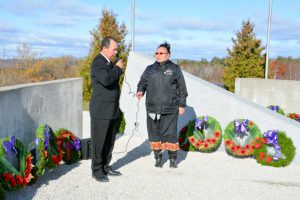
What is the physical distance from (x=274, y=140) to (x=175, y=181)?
1.82 metres

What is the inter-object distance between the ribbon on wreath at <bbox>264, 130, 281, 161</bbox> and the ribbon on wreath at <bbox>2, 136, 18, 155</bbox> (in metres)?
3.56

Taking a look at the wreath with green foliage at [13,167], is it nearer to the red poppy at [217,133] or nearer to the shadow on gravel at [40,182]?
the shadow on gravel at [40,182]

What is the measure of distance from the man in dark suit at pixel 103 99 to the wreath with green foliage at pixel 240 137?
2202mm

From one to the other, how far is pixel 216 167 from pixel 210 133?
2.94 ft

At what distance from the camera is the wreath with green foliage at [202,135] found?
5898 millimetres

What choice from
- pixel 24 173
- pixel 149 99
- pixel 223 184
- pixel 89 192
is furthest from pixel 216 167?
pixel 24 173

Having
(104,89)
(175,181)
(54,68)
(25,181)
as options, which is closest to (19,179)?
(25,181)

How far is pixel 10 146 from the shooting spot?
369 centimetres

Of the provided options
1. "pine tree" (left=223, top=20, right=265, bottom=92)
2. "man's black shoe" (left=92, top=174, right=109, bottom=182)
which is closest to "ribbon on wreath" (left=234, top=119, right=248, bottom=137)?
"man's black shoe" (left=92, top=174, right=109, bottom=182)

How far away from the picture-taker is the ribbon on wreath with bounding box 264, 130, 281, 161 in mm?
5269

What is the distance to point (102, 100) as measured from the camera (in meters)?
4.20

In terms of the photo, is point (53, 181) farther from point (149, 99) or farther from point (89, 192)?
point (149, 99)

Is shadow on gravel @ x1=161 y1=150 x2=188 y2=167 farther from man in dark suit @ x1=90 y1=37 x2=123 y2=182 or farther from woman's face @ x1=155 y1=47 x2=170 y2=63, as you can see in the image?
woman's face @ x1=155 y1=47 x2=170 y2=63

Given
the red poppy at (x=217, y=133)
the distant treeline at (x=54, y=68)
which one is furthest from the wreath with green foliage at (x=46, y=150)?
the distant treeline at (x=54, y=68)
